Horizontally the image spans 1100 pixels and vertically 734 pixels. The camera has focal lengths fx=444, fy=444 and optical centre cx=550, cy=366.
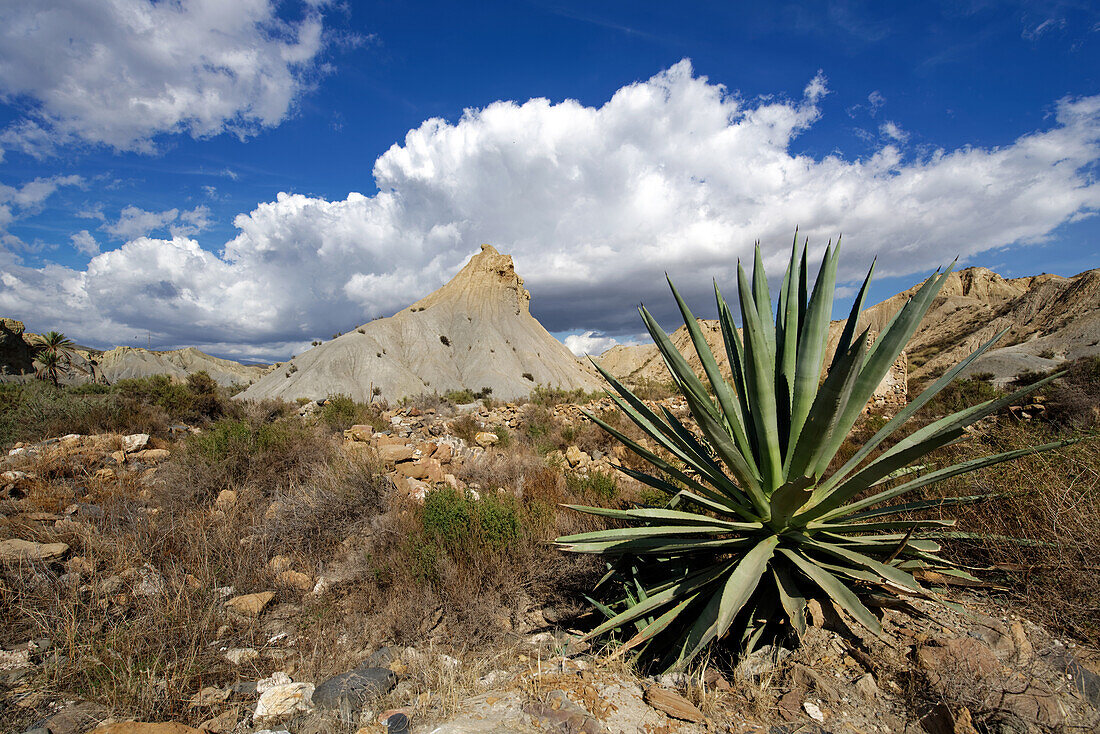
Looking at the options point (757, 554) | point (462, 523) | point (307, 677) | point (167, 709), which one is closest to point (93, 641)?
point (167, 709)

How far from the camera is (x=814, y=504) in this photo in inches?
97.7

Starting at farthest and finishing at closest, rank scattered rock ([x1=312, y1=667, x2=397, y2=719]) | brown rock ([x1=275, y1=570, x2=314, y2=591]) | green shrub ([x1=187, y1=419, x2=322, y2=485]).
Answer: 1. green shrub ([x1=187, y1=419, x2=322, y2=485])
2. brown rock ([x1=275, y1=570, x2=314, y2=591])
3. scattered rock ([x1=312, y1=667, x2=397, y2=719])

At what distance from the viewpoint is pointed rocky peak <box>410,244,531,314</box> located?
41.5 metres

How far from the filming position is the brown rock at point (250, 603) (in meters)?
3.61

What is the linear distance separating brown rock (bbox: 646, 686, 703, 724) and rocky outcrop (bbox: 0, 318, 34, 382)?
3918cm

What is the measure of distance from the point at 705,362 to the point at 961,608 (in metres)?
1.81

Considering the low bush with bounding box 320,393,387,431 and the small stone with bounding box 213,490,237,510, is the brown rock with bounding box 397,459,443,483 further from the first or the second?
the low bush with bounding box 320,393,387,431

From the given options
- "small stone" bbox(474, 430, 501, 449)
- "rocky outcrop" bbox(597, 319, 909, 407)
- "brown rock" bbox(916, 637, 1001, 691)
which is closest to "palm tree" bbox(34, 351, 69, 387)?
"small stone" bbox(474, 430, 501, 449)

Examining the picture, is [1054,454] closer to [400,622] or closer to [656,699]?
[656,699]

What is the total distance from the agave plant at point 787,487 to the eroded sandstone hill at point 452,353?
81.9 ft

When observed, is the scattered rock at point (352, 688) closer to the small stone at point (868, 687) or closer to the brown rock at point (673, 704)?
the brown rock at point (673, 704)

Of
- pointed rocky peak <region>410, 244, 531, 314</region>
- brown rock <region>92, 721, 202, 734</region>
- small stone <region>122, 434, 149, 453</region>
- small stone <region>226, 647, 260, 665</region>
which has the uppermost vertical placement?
pointed rocky peak <region>410, 244, 531, 314</region>

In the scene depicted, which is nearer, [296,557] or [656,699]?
[656,699]

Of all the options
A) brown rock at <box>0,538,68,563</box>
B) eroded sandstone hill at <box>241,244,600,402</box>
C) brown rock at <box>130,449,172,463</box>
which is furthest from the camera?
eroded sandstone hill at <box>241,244,600,402</box>
